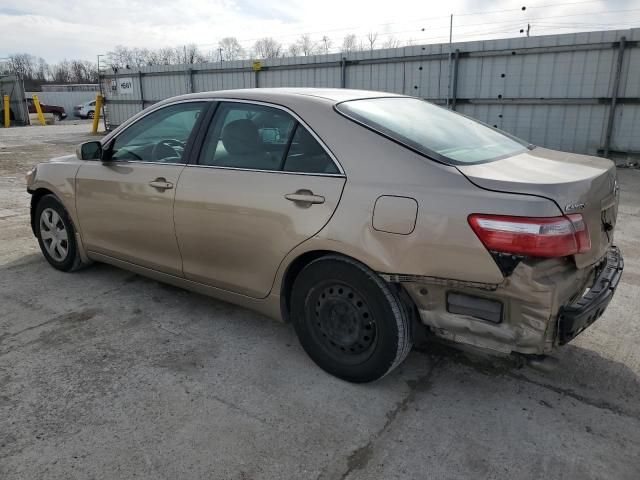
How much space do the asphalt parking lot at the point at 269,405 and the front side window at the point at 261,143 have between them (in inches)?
47.5

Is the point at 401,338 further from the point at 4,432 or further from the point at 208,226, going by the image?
the point at 4,432

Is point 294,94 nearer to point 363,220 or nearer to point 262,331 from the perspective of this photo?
point 363,220

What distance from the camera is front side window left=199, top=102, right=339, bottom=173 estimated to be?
287cm

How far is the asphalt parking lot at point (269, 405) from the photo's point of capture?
7.43 ft

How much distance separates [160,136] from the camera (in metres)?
3.79

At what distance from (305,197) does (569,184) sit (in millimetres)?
1321

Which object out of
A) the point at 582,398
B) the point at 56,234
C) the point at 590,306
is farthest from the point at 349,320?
the point at 56,234

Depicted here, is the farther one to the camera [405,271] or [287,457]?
[405,271]

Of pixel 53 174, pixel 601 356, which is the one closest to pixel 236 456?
pixel 601 356

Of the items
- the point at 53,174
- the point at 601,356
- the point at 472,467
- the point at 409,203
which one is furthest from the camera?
the point at 53,174

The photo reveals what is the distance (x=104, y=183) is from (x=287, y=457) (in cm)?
267

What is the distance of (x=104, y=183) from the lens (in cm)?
393

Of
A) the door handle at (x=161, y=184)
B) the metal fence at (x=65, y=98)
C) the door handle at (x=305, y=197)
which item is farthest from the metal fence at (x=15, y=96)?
the door handle at (x=305, y=197)

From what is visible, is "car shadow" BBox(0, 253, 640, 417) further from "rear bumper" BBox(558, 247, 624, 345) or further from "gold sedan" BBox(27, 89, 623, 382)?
"rear bumper" BBox(558, 247, 624, 345)
